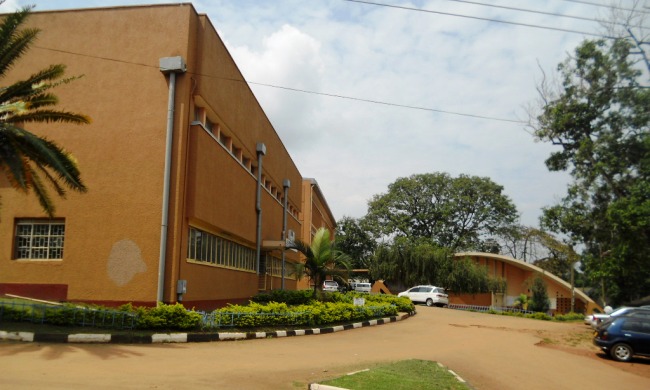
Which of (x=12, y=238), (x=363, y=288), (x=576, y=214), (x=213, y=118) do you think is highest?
(x=213, y=118)

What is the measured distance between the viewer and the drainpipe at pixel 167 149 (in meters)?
14.2

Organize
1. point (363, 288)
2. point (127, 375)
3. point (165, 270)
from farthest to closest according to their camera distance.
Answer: point (363, 288), point (165, 270), point (127, 375)

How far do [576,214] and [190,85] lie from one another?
60.4ft

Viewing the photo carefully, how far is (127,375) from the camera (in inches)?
317

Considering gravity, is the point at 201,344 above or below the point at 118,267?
below

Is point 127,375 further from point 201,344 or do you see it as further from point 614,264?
point 614,264

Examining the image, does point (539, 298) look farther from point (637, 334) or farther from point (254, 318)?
point (254, 318)

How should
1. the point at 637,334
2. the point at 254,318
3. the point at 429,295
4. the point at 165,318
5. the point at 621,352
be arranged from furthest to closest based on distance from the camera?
the point at 429,295 < the point at 621,352 < the point at 637,334 < the point at 254,318 < the point at 165,318

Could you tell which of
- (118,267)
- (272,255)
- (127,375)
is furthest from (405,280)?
(127,375)

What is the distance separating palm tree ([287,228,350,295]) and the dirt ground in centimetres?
425

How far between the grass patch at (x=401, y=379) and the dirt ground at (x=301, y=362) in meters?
0.57

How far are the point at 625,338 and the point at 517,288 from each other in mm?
35666

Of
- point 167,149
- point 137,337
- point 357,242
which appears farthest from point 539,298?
point 137,337

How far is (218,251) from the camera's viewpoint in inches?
756
